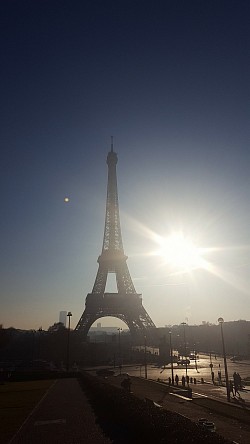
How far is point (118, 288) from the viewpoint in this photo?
84.8 meters

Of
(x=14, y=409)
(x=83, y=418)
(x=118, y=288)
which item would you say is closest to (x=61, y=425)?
(x=83, y=418)

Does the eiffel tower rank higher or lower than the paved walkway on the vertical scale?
higher

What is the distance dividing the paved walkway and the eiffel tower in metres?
58.2

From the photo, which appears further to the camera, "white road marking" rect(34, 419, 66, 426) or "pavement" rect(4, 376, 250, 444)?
"white road marking" rect(34, 419, 66, 426)

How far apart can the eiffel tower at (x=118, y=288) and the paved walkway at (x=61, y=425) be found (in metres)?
58.2

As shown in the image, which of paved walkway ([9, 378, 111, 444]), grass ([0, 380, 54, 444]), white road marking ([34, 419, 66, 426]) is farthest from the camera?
white road marking ([34, 419, 66, 426])

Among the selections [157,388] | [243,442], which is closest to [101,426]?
[243,442]

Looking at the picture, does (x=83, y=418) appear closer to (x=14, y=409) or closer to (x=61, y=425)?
(x=61, y=425)

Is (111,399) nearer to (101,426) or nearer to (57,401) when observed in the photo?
(101,426)

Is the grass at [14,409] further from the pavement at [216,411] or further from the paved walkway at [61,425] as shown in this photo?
the pavement at [216,411]

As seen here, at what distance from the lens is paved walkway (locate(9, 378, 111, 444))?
13.8 meters

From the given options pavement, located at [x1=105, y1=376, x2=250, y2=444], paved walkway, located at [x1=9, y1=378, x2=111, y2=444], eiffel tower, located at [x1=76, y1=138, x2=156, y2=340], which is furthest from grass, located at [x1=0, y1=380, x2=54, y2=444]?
eiffel tower, located at [x1=76, y1=138, x2=156, y2=340]

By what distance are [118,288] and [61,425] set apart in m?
68.5

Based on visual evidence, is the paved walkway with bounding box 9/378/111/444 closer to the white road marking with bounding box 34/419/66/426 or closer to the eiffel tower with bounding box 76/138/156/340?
the white road marking with bounding box 34/419/66/426
